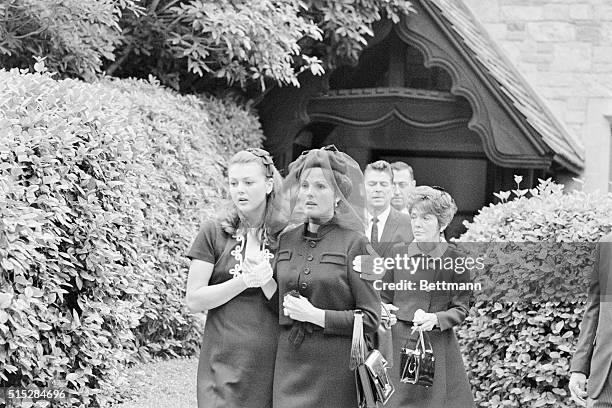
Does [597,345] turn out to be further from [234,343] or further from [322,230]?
[234,343]

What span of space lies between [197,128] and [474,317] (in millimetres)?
3321

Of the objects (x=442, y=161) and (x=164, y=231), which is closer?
(x=164, y=231)

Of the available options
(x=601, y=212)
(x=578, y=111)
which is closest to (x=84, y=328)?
(x=601, y=212)

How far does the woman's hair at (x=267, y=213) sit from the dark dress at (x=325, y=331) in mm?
314

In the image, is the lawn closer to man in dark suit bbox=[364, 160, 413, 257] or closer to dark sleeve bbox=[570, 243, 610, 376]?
man in dark suit bbox=[364, 160, 413, 257]

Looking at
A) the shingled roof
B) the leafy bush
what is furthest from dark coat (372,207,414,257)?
the shingled roof

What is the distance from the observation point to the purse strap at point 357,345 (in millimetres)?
4145

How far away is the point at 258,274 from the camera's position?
14.1 feet

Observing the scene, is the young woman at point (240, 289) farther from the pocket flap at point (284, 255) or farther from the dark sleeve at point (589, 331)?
the dark sleeve at point (589, 331)

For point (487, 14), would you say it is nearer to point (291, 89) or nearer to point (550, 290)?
point (291, 89)

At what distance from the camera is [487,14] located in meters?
13.4

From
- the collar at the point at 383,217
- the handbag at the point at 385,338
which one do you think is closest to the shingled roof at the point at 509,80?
the collar at the point at 383,217

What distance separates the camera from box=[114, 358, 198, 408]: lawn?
673cm

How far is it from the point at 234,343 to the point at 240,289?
24 centimetres
